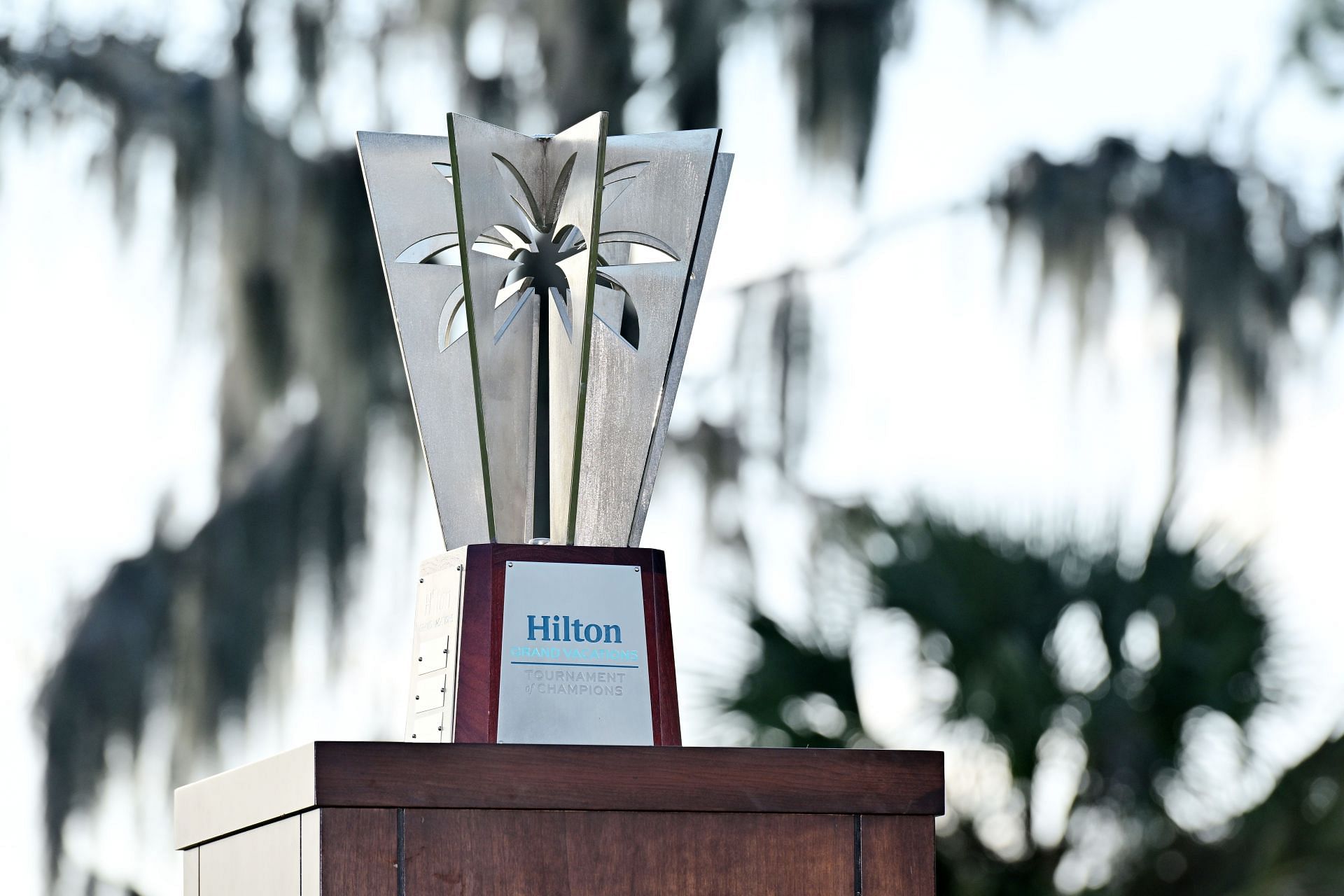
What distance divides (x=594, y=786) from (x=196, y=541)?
3541 mm

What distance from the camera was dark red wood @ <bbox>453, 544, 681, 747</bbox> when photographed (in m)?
1.51

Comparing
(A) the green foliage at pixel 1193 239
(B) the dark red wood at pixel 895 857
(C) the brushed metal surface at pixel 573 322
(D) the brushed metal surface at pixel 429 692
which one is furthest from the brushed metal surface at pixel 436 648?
(A) the green foliage at pixel 1193 239

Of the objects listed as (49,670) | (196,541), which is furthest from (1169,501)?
(49,670)

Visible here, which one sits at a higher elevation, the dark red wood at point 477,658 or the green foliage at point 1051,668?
the green foliage at point 1051,668

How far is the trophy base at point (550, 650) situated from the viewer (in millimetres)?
1512

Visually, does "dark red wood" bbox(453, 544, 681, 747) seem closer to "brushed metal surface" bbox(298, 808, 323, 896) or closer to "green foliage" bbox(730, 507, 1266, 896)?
"brushed metal surface" bbox(298, 808, 323, 896)

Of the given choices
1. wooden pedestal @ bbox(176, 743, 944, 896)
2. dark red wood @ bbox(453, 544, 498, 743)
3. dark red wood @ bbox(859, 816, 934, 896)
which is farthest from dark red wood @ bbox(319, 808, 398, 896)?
dark red wood @ bbox(859, 816, 934, 896)

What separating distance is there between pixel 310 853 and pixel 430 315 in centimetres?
53

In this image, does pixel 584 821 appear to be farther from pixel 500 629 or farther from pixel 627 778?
pixel 500 629

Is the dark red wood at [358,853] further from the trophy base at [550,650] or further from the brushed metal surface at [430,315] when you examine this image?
the brushed metal surface at [430,315]

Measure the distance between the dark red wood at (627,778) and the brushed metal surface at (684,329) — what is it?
1.01 feet

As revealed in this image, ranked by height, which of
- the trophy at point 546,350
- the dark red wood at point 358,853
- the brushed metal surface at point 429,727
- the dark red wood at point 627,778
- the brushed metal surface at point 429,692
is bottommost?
the dark red wood at point 358,853

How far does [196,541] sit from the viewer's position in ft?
15.5

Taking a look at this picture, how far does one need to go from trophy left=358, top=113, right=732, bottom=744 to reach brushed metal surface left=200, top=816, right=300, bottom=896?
17cm
